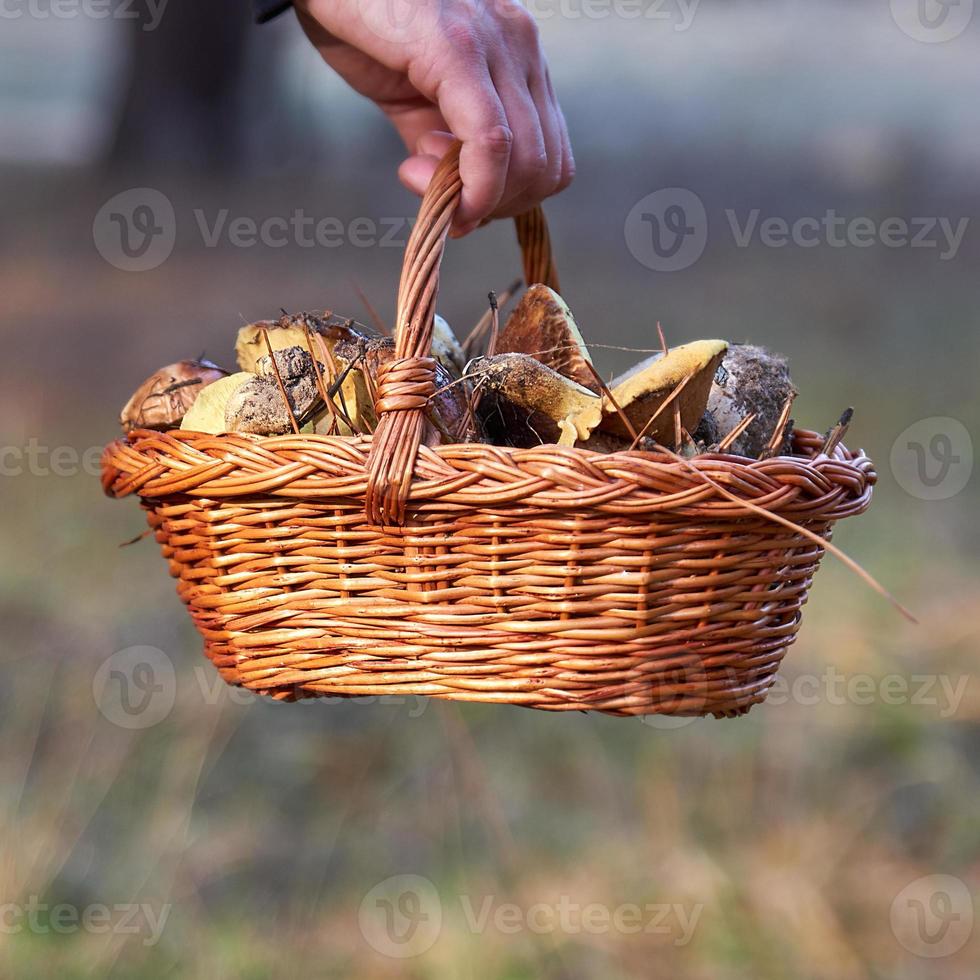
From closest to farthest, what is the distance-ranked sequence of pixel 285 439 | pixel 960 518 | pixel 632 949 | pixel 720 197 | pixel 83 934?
pixel 285 439
pixel 83 934
pixel 632 949
pixel 960 518
pixel 720 197

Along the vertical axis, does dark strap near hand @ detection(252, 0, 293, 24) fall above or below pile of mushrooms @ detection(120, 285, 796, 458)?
above

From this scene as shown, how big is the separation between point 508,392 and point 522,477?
0.11 meters

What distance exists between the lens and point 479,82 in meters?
0.90

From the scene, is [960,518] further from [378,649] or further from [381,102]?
[378,649]

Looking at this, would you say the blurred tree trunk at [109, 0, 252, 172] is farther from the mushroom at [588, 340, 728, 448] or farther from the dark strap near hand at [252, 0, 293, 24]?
the mushroom at [588, 340, 728, 448]

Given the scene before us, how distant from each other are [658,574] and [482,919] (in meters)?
1.45

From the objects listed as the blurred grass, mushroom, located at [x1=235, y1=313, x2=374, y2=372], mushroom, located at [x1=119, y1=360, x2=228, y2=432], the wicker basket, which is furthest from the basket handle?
the blurred grass

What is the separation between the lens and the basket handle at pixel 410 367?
749 millimetres

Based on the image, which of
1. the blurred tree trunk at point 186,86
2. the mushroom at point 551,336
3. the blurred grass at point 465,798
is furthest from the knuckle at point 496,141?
the blurred tree trunk at point 186,86

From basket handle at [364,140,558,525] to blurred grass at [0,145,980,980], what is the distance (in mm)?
1251

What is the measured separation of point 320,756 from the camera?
227 centimetres

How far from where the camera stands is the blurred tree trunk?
388 cm

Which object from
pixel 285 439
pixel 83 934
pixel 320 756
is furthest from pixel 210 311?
pixel 285 439

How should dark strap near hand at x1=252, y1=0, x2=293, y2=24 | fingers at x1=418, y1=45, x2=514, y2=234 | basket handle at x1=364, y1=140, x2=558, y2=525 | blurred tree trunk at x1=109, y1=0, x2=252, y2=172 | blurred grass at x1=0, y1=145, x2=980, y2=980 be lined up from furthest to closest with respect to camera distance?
blurred tree trunk at x1=109, y1=0, x2=252, y2=172 < blurred grass at x1=0, y1=145, x2=980, y2=980 < dark strap near hand at x1=252, y1=0, x2=293, y2=24 < fingers at x1=418, y1=45, x2=514, y2=234 < basket handle at x1=364, y1=140, x2=558, y2=525
